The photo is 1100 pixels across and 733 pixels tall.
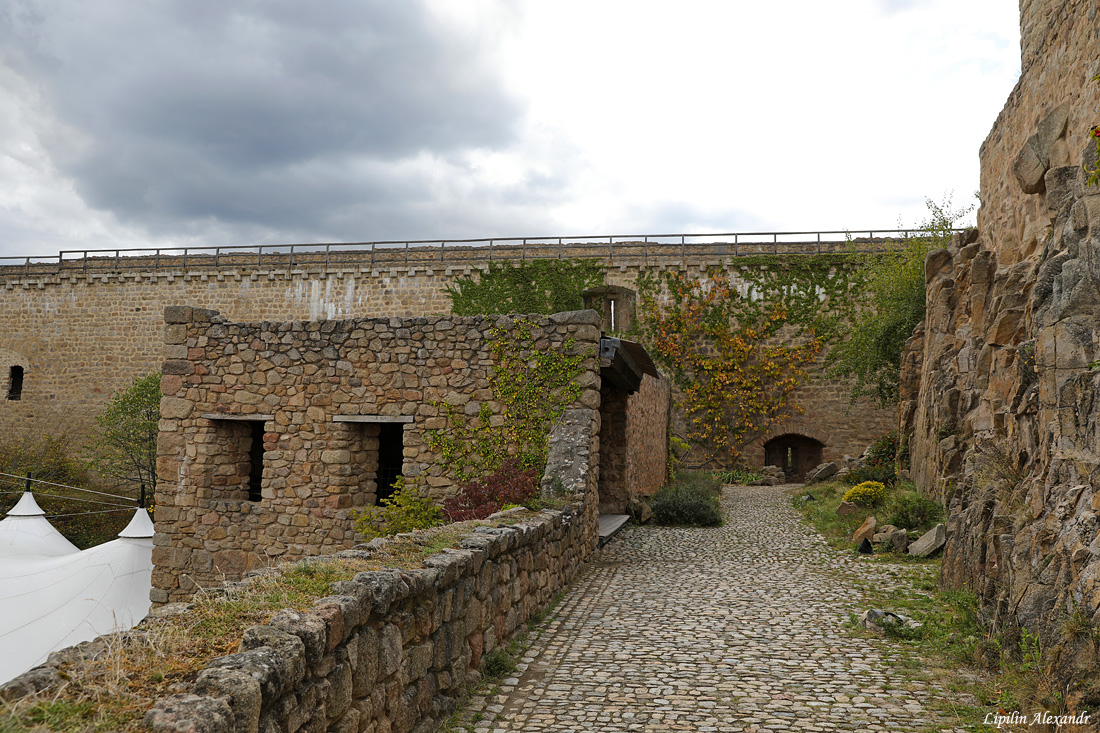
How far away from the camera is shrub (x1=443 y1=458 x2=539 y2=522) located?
25.5ft

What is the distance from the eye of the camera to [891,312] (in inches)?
655

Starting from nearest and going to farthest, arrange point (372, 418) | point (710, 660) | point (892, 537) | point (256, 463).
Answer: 1. point (710, 660)
2. point (892, 537)
3. point (372, 418)
4. point (256, 463)

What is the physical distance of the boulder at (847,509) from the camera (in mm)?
11309

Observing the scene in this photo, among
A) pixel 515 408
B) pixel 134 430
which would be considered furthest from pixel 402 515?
pixel 134 430

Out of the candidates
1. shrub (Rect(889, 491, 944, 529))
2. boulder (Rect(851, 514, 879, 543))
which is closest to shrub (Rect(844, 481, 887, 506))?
shrub (Rect(889, 491, 944, 529))

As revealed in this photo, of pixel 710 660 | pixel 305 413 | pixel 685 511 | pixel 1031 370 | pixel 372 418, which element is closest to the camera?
pixel 710 660

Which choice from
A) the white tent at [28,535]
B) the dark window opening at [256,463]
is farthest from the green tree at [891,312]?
the white tent at [28,535]

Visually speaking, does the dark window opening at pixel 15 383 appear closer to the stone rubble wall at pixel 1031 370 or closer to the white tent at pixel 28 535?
the white tent at pixel 28 535

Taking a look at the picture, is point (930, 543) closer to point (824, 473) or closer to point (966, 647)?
point (966, 647)

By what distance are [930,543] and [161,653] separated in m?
8.25

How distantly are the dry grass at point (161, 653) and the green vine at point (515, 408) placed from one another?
4.76 m

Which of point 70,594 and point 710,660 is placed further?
point 70,594

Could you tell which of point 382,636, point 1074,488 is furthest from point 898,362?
point 382,636

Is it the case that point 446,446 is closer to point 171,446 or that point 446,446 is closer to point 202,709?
point 171,446
